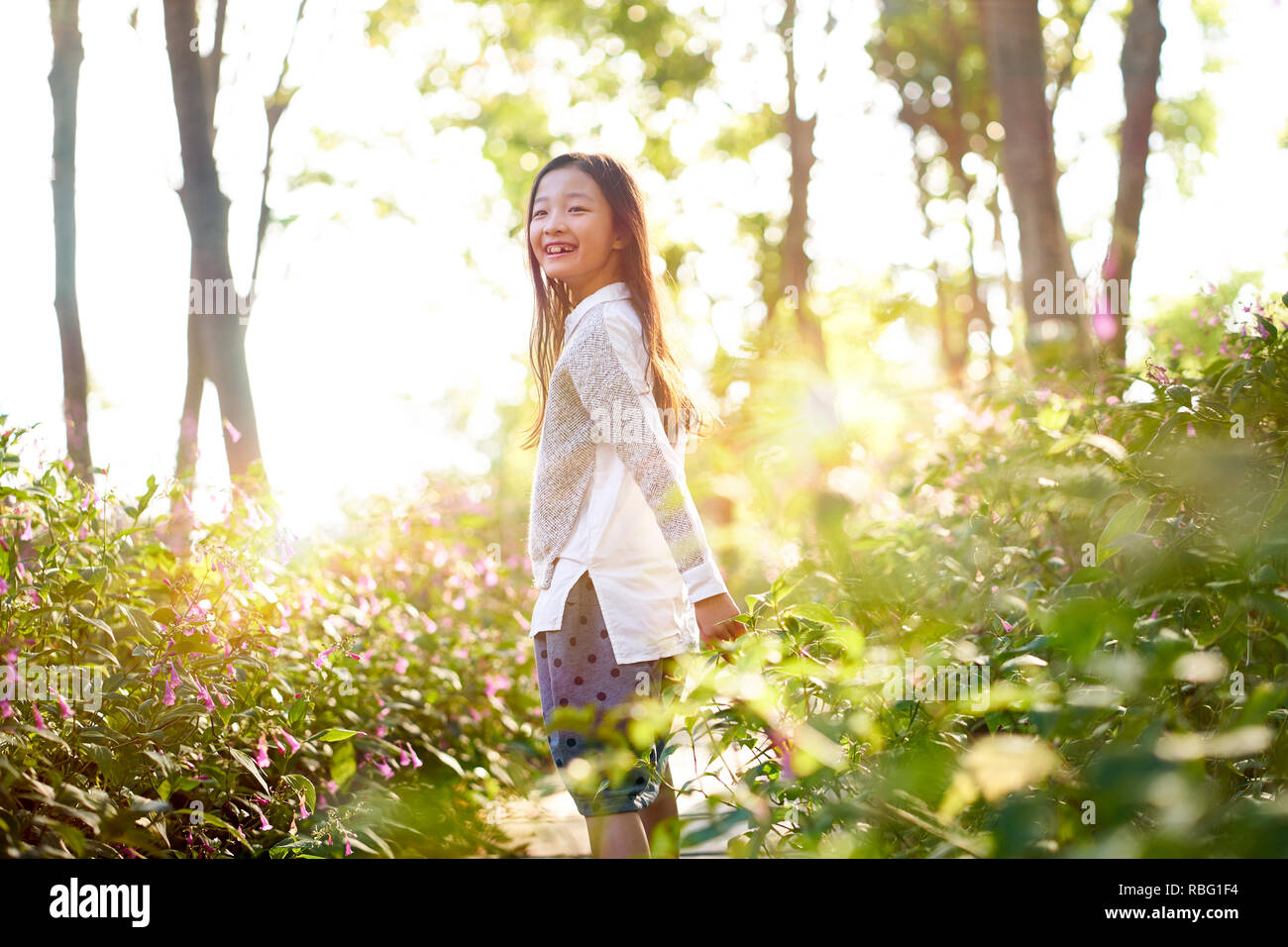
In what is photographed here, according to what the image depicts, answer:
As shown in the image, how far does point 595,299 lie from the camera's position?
A: 2295 mm

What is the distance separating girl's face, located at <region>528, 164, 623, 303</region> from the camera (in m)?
2.39

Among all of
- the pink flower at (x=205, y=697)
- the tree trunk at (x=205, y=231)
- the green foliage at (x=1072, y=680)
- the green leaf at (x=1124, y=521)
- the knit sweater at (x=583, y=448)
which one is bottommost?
the pink flower at (x=205, y=697)

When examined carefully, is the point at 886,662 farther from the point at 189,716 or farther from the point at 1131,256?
the point at 1131,256

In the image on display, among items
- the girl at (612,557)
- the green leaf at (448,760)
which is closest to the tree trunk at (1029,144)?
the green leaf at (448,760)

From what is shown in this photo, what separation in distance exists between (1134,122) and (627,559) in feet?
21.9

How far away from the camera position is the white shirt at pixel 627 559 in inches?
82.8

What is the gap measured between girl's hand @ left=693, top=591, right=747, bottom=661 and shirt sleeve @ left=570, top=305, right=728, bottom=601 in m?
0.02

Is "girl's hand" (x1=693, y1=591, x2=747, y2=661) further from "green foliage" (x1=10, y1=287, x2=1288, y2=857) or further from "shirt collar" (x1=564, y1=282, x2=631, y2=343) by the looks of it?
"shirt collar" (x1=564, y1=282, x2=631, y2=343)

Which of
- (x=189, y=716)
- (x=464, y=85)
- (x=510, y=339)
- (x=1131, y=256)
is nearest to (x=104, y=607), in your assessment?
(x=189, y=716)

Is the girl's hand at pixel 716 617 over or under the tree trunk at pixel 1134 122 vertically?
under

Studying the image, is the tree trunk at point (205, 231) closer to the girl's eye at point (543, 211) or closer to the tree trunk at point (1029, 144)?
the girl's eye at point (543, 211)

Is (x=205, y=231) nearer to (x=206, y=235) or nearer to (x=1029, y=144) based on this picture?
(x=206, y=235)

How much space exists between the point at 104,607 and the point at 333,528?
91.8 inches

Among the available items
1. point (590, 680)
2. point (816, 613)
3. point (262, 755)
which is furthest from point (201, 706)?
point (816, 613)
